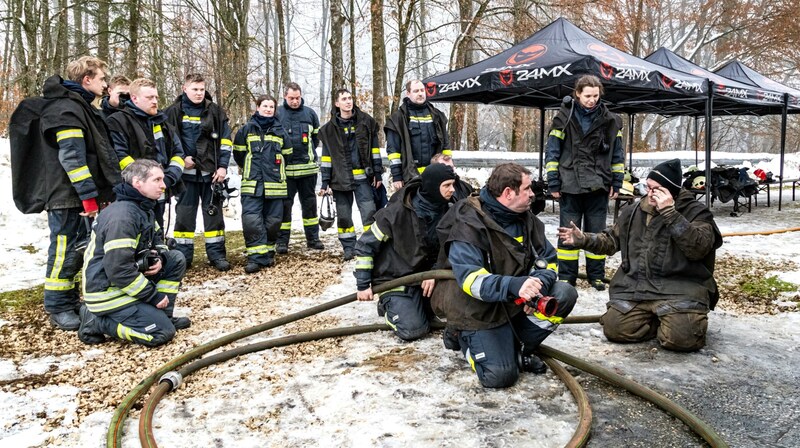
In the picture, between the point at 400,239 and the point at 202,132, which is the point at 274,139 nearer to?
the point at 202,132

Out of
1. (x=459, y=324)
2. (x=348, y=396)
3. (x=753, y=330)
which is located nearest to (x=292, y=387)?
(x=348, y=396)

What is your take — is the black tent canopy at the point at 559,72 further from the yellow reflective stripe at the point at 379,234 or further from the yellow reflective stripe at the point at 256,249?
the yellow reflective stripe at the point at 379,234

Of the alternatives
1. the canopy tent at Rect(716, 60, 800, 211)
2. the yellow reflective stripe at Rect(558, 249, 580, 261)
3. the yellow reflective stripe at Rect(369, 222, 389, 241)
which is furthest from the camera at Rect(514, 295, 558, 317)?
the canopy tent at Rect(716, 60, 800, 211)

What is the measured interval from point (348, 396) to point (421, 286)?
1103 mm

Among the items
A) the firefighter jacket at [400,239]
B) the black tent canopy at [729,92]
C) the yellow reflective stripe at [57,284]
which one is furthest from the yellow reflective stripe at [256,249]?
the black tent canopy at [729,92]

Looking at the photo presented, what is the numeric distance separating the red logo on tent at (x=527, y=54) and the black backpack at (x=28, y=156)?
20.3 ft

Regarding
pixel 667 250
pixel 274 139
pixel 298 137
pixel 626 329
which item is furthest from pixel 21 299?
pixel 667 250

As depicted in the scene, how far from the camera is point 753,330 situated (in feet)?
13.6

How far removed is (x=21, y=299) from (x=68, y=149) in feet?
6.04

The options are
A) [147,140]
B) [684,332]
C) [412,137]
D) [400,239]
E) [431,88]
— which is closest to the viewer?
[684,332]

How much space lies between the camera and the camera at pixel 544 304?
114 inches

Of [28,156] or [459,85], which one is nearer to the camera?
[28,156]

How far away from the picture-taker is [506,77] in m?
8.23

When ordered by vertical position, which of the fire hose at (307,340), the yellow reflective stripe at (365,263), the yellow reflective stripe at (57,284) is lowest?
the fire hose at (307,340)
